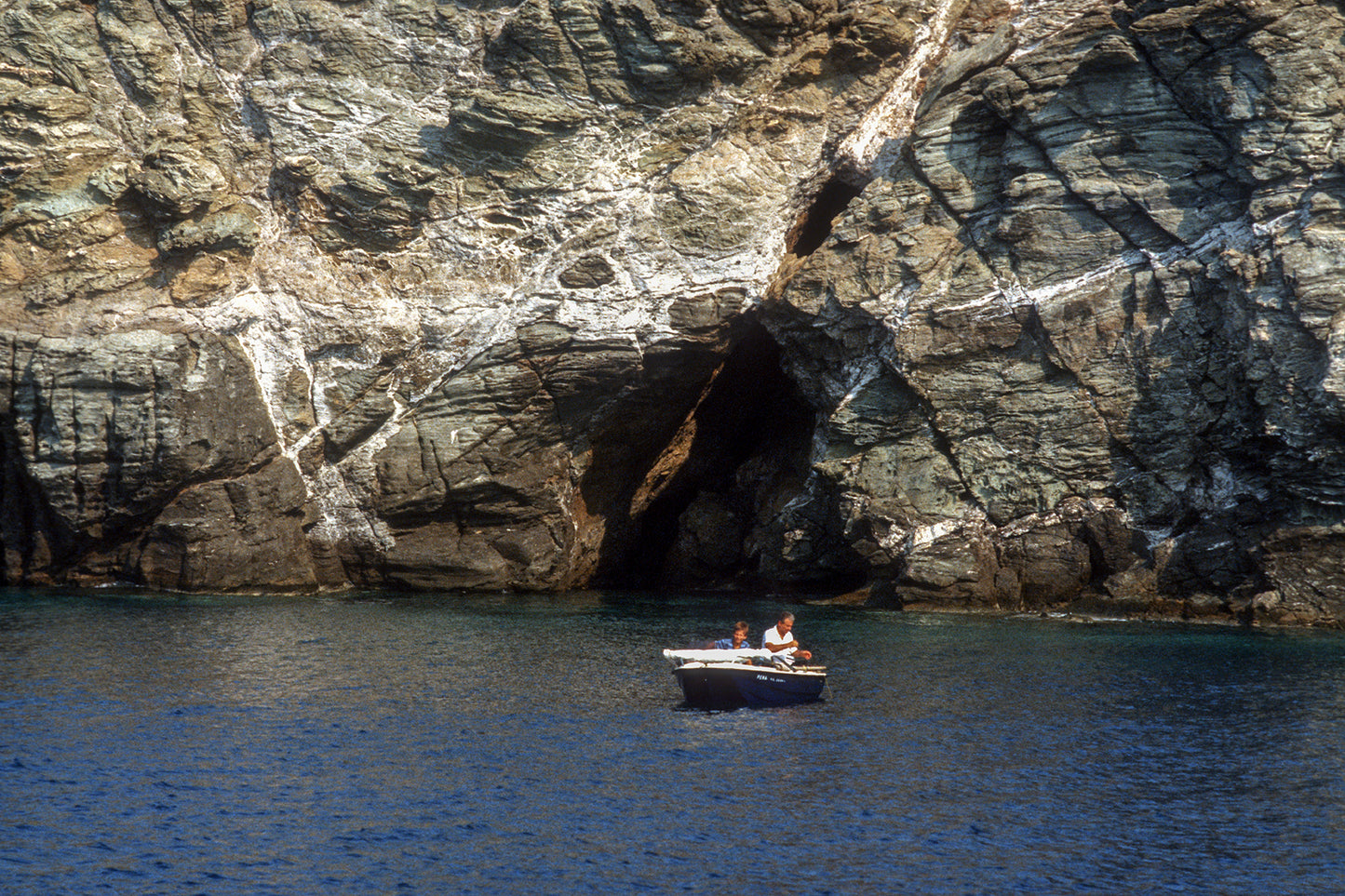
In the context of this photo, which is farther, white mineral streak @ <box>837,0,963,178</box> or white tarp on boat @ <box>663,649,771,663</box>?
white mineral streak @ <box>837,0,963,178</box>

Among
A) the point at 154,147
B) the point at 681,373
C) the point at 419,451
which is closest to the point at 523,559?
the point at 419,451

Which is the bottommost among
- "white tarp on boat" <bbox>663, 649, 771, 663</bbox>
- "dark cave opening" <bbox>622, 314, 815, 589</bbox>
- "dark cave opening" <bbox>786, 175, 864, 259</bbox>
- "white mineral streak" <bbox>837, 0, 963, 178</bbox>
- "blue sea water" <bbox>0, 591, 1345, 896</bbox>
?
"blue sea water" <bbox>0, 591, 1345, 896</bbox>

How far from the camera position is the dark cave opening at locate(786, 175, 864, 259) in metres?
50.7

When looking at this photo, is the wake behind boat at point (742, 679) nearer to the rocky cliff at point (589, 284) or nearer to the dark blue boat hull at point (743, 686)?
the dark blue boat hull at point (743, 686)

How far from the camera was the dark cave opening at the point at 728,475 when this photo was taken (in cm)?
5494

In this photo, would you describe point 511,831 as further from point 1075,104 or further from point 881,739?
point 1075,104

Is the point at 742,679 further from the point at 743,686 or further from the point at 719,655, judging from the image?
the point at 719,655

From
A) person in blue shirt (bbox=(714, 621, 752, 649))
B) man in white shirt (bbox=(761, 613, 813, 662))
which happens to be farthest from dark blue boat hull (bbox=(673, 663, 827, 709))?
person in blue shirt (bbox=(714, 621, 752, 649))

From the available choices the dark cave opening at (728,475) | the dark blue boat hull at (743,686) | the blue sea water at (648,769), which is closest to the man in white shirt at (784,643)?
the dark blue boat hull at (743,686)

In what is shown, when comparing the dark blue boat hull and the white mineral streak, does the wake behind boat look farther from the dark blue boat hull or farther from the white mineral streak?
the white mineral streak

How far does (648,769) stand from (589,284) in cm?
2898

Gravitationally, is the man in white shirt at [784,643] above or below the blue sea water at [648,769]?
above

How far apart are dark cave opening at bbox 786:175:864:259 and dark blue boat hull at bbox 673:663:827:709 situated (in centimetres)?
2588

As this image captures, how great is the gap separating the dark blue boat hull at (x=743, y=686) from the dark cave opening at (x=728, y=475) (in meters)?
25.4
